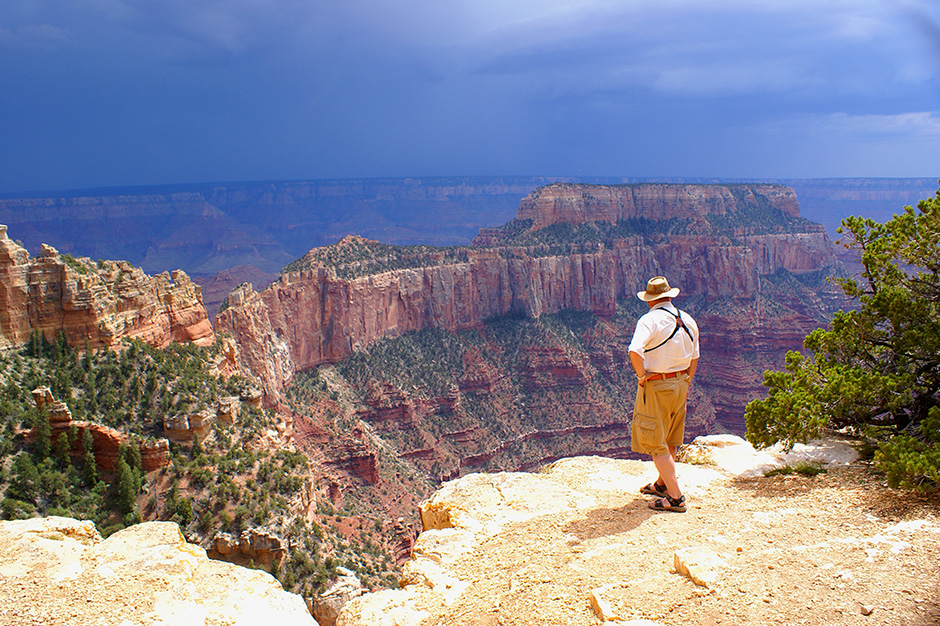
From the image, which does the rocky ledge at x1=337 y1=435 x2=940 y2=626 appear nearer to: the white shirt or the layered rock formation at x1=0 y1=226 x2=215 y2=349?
the white shirt

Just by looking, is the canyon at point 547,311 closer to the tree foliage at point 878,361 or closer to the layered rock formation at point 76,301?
the layered rock formation at point 76,301

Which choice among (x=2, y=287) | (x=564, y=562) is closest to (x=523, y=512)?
(x=564, y=562)

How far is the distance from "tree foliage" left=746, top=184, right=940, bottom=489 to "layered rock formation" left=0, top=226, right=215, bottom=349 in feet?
79.8

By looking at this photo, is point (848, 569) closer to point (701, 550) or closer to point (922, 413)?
point (701, 550)

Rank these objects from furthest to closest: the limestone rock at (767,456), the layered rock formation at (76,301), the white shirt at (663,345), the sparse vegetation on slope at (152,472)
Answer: the layered rock formation at (76,301) → the sparse vegetation on slope at (152,472) → the limestone rock at (767,456) → the white shirt at (663,345)

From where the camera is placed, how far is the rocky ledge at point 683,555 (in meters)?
6.05

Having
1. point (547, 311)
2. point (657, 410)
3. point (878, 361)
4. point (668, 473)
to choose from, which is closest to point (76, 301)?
point (657, 410)

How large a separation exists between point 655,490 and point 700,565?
267 cm

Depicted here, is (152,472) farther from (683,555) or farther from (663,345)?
(683,555)

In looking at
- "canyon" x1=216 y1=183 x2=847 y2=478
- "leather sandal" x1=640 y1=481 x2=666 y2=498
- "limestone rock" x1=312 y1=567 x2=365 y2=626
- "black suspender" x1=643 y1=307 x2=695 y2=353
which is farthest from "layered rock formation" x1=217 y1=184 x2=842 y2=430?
"black suspender" x1=643 y1=307 x2=695 y2=353

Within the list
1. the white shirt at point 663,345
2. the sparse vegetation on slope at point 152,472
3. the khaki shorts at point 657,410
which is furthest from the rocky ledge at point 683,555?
the sparse vegetation on slope at point 152,472

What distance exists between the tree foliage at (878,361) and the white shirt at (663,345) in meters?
3.34

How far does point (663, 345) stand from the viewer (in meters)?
8.47

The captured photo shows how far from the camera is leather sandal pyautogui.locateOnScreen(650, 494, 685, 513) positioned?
8.84 meters
